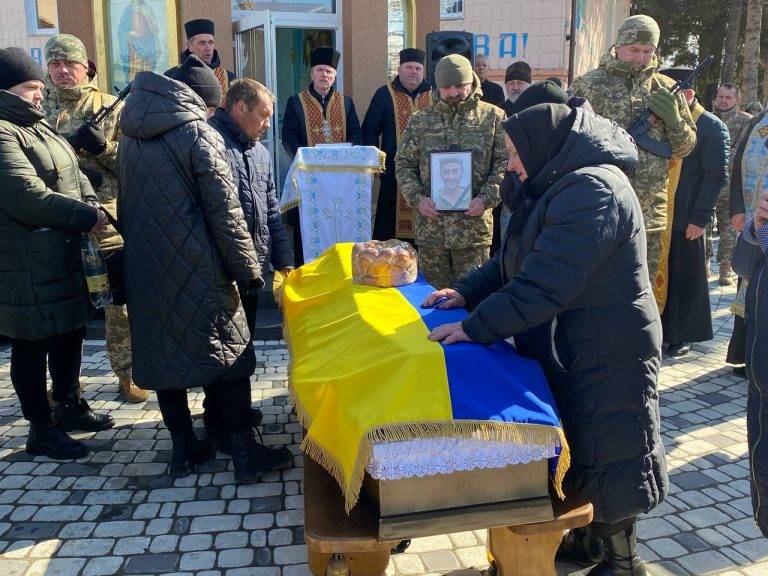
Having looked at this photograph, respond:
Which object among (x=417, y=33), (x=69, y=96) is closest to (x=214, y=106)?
(x=69, y=96)

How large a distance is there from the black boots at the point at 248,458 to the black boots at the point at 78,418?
111cm

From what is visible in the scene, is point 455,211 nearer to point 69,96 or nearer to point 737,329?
point 737,329

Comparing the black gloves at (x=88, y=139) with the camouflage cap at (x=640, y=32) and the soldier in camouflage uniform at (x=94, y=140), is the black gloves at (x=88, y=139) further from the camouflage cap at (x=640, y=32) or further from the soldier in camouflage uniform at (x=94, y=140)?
the camouflage cap at (x=640, y=32)

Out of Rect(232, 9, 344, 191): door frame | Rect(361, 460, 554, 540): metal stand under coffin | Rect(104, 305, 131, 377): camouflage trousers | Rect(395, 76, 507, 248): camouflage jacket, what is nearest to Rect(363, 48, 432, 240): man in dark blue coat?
Rect(232, 9, 344, 191): door frame

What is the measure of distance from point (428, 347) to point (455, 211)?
9.90ft

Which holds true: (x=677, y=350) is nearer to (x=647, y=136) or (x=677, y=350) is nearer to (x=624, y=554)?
(x=647, y=136)

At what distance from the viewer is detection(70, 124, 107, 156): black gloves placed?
14.5 ft

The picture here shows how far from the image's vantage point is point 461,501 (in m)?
2.18

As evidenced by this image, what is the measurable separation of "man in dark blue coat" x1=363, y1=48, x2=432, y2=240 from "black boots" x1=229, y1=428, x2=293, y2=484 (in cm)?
375

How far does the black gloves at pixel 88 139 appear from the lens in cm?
441

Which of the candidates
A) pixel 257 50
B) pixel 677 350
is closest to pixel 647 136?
pixel 677 350

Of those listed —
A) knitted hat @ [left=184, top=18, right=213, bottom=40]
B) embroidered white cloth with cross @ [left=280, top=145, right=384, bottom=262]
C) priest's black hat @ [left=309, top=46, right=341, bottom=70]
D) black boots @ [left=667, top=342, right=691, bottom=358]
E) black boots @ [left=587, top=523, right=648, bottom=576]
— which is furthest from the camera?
priest's black hat @ [left=309, top=46, right=341, bottom=70]

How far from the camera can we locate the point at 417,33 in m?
8.23

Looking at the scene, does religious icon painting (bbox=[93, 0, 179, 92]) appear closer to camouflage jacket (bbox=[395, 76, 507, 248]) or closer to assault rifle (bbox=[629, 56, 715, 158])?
camouflage jacket (bbox=[395, 76, 507, 248])
